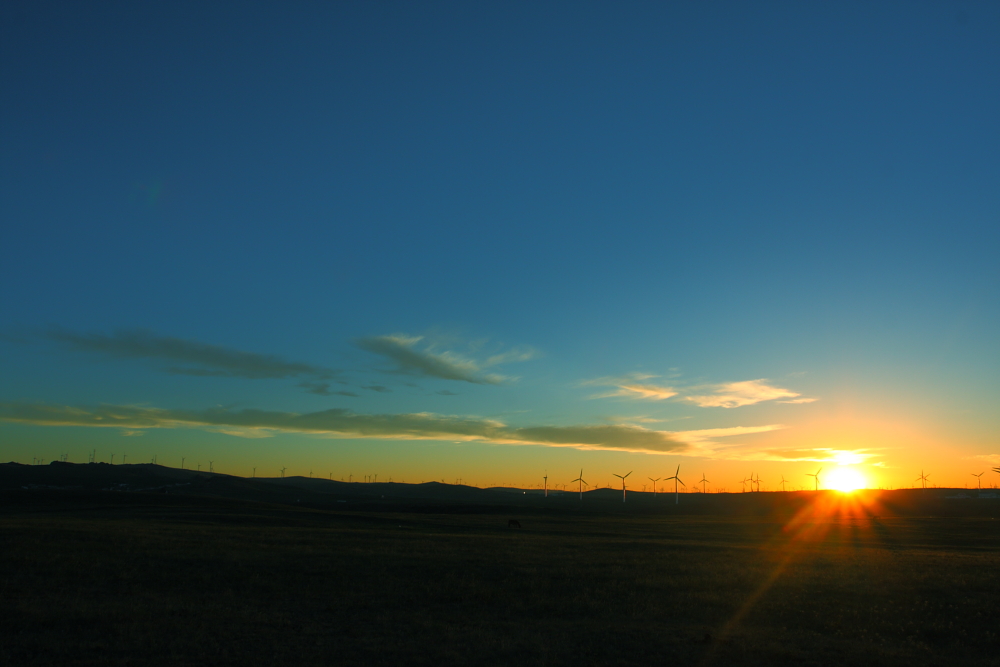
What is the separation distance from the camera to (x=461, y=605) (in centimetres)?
2741

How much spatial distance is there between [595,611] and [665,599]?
4.22 meters

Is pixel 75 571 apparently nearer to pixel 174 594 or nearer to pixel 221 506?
pixel 174 594

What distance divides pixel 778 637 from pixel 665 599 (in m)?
7.06

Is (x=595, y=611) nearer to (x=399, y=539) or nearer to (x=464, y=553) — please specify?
(x=464, y=553)

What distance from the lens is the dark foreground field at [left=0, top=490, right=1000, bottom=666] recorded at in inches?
768

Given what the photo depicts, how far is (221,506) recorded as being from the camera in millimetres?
101625

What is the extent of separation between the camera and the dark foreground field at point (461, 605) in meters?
19.5

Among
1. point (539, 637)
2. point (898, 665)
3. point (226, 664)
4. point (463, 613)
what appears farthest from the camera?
point (463, 613)

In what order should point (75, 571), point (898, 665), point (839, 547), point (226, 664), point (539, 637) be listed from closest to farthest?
point (226, 664)
point (898, 665)
point (539, 637)
point (75, 571)
point (839, 547)

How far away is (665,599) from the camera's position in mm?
28812

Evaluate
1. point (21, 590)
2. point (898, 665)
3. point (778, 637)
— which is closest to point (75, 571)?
point (21, 590)

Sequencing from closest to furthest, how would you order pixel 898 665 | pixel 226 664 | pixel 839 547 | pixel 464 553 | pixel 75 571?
pixel 226 664, pixel 898 665, pixel 75 571, pixel 464 553, pixel 839 547

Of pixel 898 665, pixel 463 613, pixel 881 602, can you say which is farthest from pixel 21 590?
pixel 881 602

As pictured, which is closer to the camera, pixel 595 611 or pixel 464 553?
pixel 595 611
